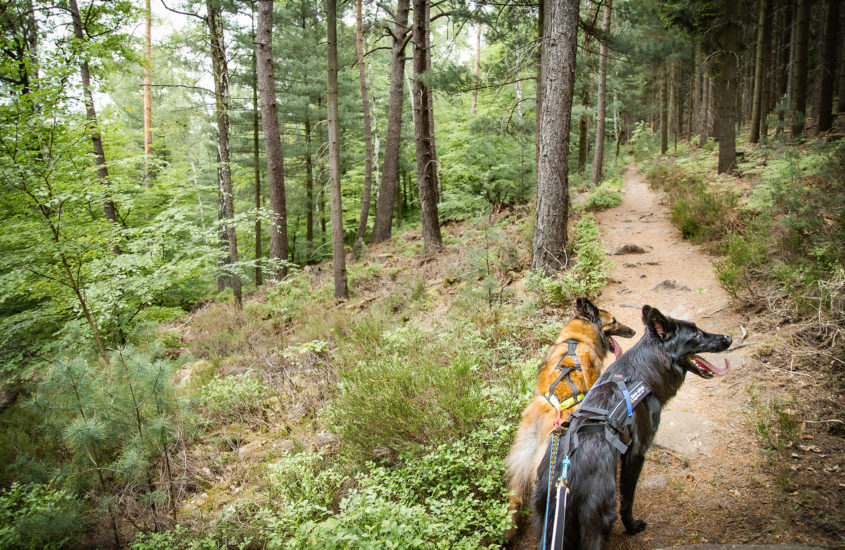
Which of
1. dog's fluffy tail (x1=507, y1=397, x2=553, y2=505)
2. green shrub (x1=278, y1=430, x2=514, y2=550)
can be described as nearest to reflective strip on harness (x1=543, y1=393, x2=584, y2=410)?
dog's fluffy tail (x1=507, y1=397, x2=553, y2=505)

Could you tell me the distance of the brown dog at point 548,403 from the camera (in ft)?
8.25

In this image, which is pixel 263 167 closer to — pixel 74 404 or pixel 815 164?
pixel 74 404

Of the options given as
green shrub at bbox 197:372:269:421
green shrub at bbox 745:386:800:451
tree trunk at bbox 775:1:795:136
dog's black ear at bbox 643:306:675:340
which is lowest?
green shrub at bbox 197:372:269:421

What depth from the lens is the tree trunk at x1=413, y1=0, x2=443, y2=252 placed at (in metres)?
9.45

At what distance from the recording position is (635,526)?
2.58 metres

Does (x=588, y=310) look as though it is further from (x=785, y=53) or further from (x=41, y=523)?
(x=785, y=53)

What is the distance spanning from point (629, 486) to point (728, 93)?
1395 cm

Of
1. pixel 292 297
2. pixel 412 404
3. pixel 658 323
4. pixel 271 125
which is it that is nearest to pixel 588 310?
pixel 658 323

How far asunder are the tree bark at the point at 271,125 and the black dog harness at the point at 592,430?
332 inches

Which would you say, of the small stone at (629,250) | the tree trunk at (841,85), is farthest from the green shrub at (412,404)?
the tree trunk at (841,85)

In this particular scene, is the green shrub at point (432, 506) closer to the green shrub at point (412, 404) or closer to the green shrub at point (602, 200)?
the green shrub at point (412, 404)

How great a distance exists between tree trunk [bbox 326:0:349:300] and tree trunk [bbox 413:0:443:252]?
240 centimetres

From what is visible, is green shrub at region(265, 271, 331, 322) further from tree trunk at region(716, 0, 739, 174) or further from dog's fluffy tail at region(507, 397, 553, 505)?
tree trunk at region(716, 0, 739, 174)

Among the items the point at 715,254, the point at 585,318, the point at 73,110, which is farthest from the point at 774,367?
the point at 73,110
